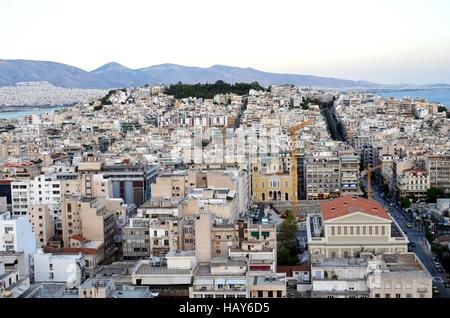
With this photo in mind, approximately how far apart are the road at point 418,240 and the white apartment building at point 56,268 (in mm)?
2348

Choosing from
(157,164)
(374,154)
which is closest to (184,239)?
(157,164)

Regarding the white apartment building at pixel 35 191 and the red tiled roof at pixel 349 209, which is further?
the white apartment building at pixel 35 191

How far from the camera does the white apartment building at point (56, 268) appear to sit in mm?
4484

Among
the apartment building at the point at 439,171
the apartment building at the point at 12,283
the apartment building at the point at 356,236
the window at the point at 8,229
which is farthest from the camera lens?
the apartment building at the point at 439,171

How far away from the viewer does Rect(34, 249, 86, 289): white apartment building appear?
4.48m

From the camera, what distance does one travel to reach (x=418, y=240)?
6320 millimetres

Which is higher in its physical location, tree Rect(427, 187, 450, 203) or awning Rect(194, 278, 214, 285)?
awning Rect(194, 278, 214, 285)

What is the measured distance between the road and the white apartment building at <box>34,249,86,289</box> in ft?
7.70

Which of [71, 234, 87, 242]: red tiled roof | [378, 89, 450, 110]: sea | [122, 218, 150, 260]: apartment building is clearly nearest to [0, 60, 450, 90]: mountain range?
[378, 89, 450, 110]: sea

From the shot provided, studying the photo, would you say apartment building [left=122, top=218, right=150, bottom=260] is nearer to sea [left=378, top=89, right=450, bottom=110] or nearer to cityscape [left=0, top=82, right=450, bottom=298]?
cityscape [left=0, top=82, right=450, bottom=298]

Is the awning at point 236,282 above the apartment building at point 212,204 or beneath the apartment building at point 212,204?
beneath

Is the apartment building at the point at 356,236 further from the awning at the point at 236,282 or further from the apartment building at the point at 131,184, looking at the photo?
the apartment building at the point at 131,184

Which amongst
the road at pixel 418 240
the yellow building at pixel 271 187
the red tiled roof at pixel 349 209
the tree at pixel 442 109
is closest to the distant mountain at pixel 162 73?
the red tiled roof at pixel 349 209

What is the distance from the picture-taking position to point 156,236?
506 cm
